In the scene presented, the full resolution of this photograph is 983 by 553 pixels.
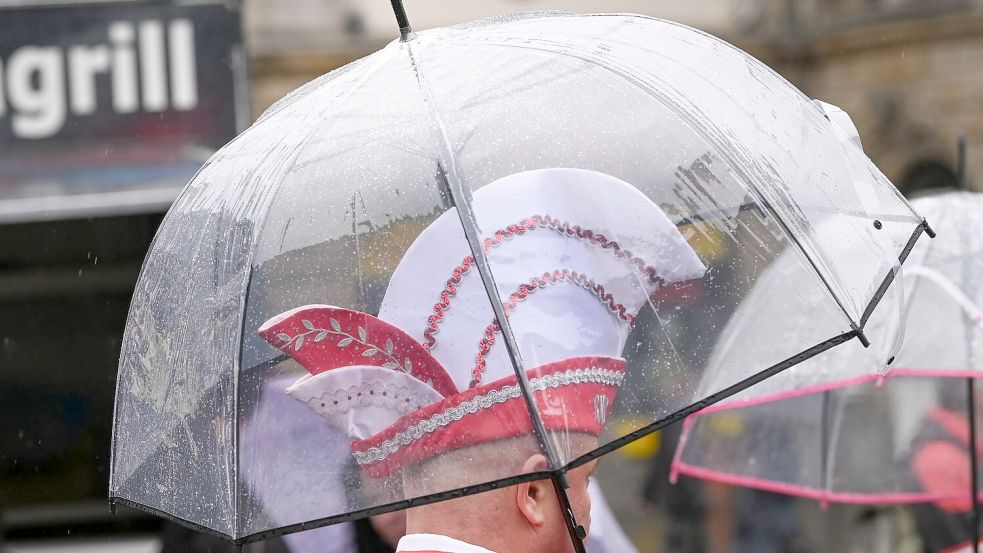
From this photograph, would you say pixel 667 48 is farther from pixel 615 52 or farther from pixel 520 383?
pixel 520 383

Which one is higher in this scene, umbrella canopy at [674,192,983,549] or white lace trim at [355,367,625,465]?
white lace trim at [355,367,625,465]

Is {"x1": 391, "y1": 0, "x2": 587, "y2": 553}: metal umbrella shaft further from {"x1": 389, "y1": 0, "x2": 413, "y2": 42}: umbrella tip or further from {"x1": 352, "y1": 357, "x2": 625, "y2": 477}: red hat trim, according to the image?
{"x1": 389, "y1": 0, "x2": 413, "y2": 42}: umbrella tip

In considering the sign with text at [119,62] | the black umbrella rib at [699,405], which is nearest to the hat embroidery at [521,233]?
the black umbrella rib at [699,405]

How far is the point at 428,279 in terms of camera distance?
1.69 m

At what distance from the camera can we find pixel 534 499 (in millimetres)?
1729

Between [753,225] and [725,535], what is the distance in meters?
5.02

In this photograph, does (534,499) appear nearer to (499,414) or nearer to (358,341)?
(499,414)

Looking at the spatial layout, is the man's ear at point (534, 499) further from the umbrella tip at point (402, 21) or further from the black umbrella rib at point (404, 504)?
the umbrella tip at point (402, 21)

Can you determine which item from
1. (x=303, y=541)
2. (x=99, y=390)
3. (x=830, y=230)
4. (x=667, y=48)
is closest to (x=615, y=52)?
(x=667, y=48)

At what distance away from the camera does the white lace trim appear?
1.62m

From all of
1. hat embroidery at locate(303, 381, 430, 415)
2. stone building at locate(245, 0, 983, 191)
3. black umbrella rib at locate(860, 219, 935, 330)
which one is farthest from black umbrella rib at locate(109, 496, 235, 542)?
stone building at locate(245, 0, 983, 191)

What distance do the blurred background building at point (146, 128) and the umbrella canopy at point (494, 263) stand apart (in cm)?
386

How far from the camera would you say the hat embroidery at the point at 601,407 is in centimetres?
161

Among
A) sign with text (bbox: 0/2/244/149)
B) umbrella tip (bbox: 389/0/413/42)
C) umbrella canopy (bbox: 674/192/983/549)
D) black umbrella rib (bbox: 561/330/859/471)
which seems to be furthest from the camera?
sign with text (bbox: 0/2/244/149)
